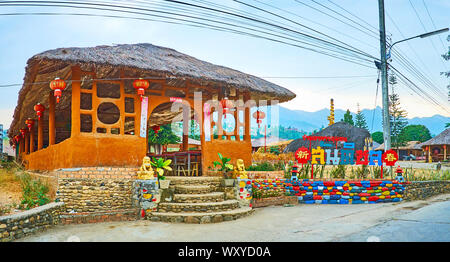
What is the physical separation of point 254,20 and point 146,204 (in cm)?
604

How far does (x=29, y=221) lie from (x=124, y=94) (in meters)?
3.83

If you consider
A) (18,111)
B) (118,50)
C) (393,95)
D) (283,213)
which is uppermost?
(393,95)

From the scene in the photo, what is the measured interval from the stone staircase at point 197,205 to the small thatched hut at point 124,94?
145cm

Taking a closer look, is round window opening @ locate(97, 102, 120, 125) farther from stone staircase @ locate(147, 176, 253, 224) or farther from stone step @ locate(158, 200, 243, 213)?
stone step @ locate(158, 200, 243, 213)

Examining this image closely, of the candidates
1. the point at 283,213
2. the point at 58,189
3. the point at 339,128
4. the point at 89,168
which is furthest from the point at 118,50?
the point at 339,128

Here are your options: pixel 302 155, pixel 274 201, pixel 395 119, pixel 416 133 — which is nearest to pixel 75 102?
pixel 274 201

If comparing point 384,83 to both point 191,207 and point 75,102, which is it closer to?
point 191,207

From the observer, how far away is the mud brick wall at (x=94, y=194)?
7.49 metres

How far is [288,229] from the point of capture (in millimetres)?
6434

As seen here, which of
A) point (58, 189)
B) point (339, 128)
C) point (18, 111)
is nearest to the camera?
point (58, 189)

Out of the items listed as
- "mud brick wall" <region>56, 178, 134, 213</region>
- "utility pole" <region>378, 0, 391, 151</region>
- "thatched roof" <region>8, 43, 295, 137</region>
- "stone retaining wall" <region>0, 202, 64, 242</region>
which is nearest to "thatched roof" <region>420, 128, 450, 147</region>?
"utility pole" <region>378, 0, 391, 151</region>

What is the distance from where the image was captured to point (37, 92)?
1062cm

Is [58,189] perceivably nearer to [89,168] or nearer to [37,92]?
[89,168]
